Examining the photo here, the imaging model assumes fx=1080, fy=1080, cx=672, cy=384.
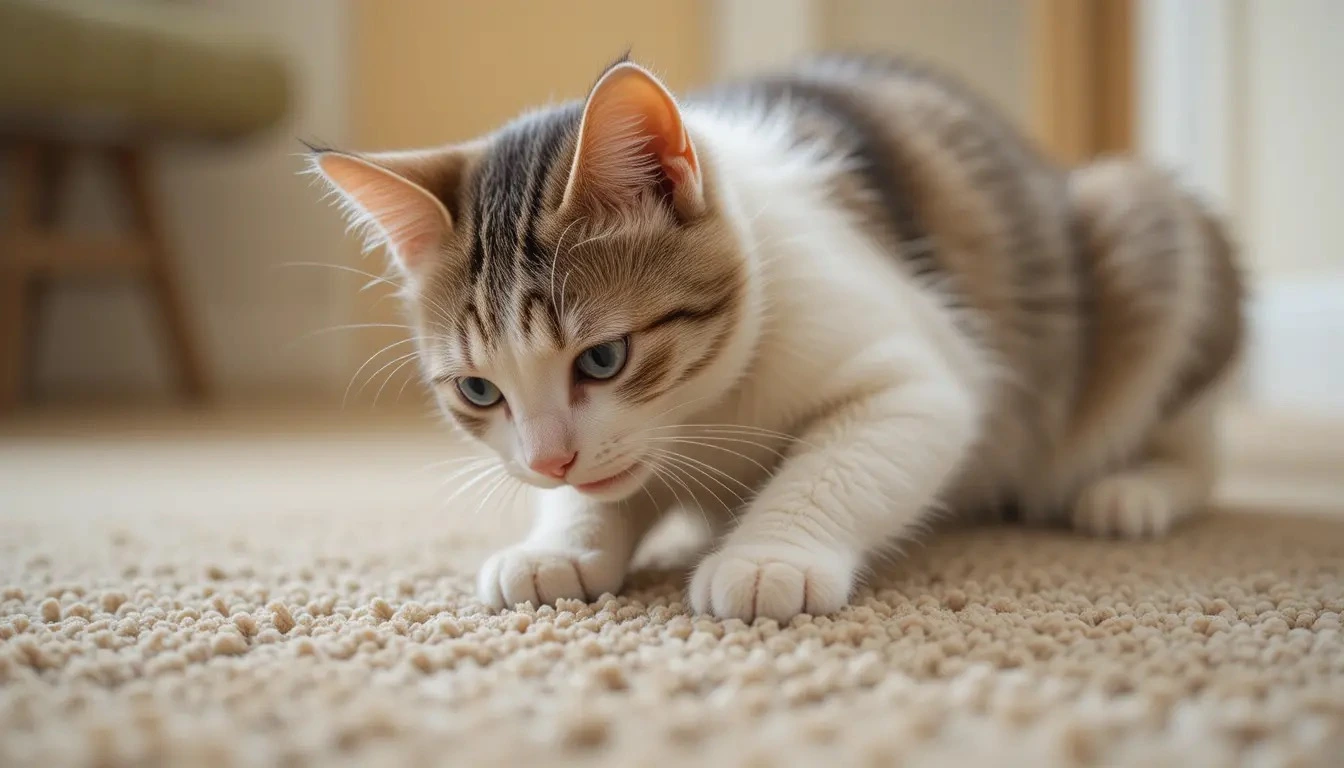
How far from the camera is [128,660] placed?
Result: 80 centimetres

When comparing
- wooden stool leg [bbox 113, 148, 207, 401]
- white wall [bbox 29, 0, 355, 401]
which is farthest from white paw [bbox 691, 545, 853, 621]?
white wall [bbox 29, 0, 355, 401]

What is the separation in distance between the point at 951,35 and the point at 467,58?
1.85 m

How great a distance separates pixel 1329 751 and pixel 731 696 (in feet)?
1.12

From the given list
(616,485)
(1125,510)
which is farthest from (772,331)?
(1125,510)

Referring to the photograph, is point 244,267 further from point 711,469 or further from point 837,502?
point 837,502

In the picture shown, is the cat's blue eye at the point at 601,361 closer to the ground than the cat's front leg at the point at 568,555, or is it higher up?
higher up

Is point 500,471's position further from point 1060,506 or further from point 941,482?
point 1060,506

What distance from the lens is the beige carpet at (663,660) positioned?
24.6 inches

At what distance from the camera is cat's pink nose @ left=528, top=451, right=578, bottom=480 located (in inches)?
38.4

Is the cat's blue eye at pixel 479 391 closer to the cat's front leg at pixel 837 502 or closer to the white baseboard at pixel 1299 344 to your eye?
the cat's front leg at pixel 837 502

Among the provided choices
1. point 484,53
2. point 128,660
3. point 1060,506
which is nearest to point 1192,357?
point 1060,506

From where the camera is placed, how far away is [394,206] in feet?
3.70

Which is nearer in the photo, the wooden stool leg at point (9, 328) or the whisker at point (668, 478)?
the whisker at point (668, 478)

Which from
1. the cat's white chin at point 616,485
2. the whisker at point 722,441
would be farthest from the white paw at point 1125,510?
the cat's white chin at point 616,485
